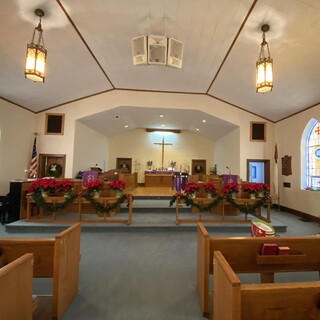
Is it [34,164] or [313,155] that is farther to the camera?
[34,164]

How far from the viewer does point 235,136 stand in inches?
291

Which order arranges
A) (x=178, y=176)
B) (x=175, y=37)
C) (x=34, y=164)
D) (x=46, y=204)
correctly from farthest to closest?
1. (x=178, y=176)
2. (x=34, y=164)
3. (x=46, y=204)
4. (x=175, y=37)

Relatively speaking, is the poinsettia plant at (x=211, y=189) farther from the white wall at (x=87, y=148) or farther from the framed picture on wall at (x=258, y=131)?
the white wall at (x=87, y=148)

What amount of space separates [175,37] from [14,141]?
502cm

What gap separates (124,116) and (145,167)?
3941 millimetres

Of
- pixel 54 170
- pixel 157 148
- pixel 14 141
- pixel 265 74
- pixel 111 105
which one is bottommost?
pixel 54 170

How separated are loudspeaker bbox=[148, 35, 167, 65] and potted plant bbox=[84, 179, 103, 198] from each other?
2.57 metres

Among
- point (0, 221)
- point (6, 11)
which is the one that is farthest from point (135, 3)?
point (0, 221)

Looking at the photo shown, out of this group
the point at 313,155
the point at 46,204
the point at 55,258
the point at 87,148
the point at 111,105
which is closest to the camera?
the point at 55,258

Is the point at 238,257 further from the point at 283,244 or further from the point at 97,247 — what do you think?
the point at 97,247

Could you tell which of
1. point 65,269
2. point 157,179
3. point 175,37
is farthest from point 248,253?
point 157,179

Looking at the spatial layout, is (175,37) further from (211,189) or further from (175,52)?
(211,189)

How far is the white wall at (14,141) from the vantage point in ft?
17.0

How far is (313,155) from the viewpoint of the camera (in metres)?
5.36
